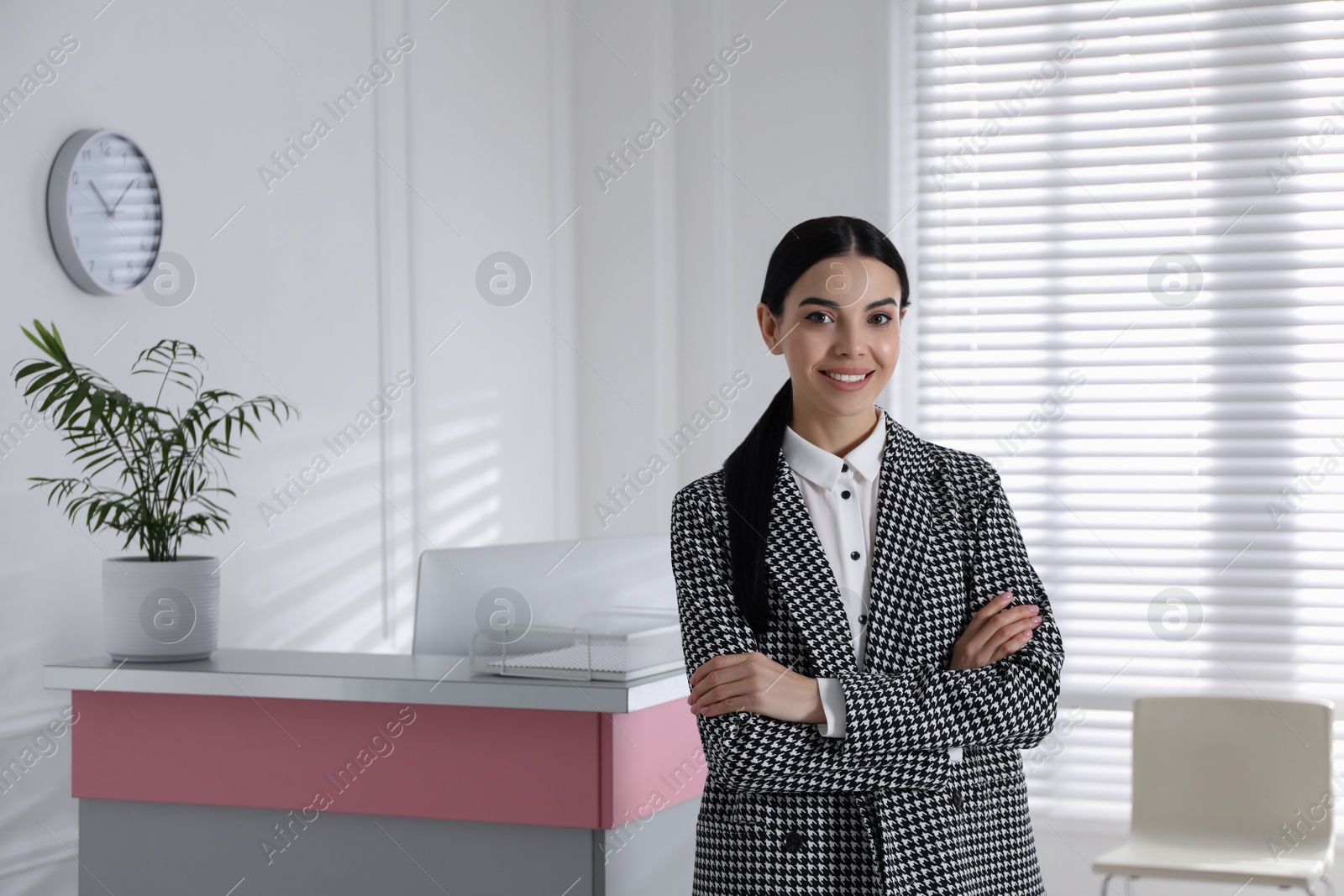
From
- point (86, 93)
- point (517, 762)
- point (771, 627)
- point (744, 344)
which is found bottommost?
point (517, 762)

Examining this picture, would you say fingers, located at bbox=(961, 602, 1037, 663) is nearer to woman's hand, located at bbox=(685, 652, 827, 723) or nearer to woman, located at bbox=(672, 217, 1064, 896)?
woman, located at bbox=(672, 217, 1064, 896)

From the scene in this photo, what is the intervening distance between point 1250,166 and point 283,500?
3.25 metres

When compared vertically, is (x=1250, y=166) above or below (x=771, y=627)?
above

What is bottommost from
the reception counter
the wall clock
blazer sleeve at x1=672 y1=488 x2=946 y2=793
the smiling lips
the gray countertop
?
the reception counter

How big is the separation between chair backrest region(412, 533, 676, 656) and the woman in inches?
31.0

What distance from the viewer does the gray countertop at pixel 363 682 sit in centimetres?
211

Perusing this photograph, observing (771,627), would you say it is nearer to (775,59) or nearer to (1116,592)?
(1116,592)

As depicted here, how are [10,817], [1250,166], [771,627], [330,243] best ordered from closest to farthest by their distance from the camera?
[771,627] → [10,817] → [330,243] → [1250,166]

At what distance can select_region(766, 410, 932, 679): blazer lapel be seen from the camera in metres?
1.54

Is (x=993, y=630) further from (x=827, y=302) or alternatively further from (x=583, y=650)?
(x=583, y=650)

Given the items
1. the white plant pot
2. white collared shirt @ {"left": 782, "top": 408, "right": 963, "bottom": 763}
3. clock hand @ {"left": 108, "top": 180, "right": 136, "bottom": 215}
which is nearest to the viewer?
white collared shirt @ {"left": 782, "top": 408, "right": 963, "bottom": 763}

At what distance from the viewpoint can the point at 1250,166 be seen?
4141mm

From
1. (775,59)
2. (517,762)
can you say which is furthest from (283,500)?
(775,59)

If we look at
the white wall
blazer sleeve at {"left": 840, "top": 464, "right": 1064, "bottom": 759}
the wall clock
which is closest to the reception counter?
the white wall
